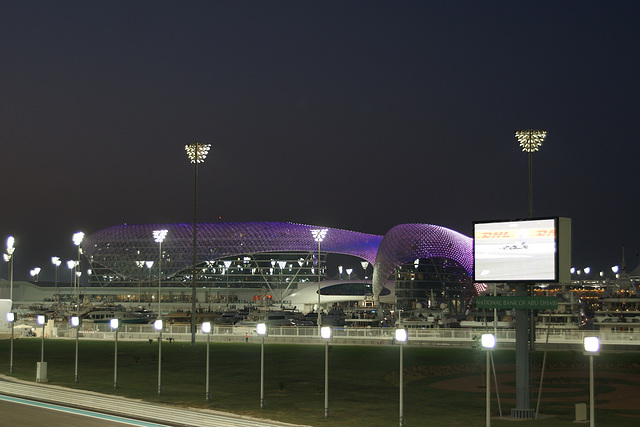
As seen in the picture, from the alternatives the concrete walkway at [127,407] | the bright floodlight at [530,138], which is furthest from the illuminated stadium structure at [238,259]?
the concrete walkway at [127,407]

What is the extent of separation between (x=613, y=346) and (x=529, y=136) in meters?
17.5

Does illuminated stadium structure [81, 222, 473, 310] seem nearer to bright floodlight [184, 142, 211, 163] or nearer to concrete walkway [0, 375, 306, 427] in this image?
bright floodlight [184, 142, 211, 163]

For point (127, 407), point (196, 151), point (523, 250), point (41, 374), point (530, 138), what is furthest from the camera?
point (196, 151)

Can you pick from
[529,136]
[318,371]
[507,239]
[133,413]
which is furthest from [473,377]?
[133,413]

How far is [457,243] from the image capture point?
15900 centimetres

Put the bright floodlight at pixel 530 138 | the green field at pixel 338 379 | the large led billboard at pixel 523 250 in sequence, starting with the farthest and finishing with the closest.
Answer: the bright floodlight at pixel 530 138
the green field at pixel 338 379
the large led billboard at pixel 523 250

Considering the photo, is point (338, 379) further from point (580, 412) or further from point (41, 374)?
point (580, 412)

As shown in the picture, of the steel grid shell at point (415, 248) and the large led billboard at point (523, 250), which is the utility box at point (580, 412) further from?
the steel grid shell at point (415, 248)

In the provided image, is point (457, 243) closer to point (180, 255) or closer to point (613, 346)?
point (180, 255)

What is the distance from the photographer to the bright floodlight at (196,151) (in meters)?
52.1

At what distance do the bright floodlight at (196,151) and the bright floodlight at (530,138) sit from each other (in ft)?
68.3

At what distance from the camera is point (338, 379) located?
108 ft

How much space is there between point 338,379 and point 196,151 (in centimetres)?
2373

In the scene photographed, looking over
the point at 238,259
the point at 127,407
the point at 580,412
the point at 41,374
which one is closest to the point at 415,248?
the point at 238,259
